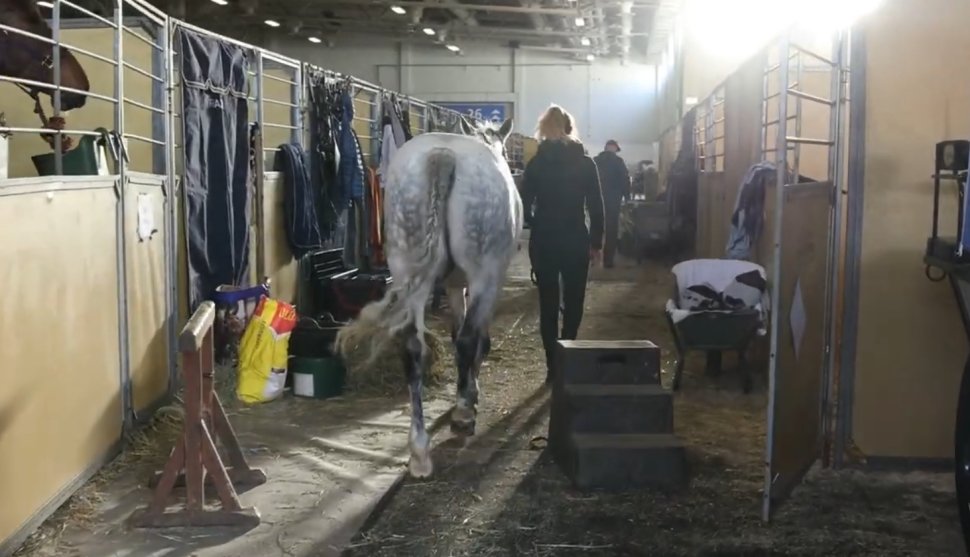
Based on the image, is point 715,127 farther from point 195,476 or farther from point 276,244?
point 195,476

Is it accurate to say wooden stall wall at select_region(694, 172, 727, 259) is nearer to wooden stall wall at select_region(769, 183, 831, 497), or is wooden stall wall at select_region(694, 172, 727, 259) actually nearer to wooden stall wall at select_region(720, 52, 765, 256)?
wooden stall wall at select_region(720, 52, 765, 256)

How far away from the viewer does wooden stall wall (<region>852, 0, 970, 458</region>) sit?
13.1ft

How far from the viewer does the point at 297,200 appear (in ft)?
22.5

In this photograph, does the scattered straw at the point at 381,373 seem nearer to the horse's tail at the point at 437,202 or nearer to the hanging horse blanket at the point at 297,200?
the horse's tail at the point at 437,202

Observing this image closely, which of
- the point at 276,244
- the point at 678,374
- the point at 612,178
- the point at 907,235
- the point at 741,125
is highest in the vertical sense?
the point at 741,125

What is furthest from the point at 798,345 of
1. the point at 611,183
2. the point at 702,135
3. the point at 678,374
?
the point at 611,183

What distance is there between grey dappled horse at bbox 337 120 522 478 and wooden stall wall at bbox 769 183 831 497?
135 centimetres

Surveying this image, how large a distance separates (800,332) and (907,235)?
0.78m

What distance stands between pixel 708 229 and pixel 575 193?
12.1 feet

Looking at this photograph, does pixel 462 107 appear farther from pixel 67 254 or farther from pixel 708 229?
pixel 67 254

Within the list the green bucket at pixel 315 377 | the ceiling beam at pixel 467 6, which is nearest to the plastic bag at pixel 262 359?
the green bucket at pixel 315 377

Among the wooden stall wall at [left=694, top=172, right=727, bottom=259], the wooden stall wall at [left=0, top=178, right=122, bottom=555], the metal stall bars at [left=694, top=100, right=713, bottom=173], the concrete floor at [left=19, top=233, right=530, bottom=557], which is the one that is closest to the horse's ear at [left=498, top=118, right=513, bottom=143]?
the concrete floor at [left=19, top=233, right=530, bottom=557]

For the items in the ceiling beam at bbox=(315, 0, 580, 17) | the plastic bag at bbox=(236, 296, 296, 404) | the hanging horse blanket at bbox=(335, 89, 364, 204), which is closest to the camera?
the plastic bag at bbox=(236, 296, 296, 404)

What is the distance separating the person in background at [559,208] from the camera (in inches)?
217
